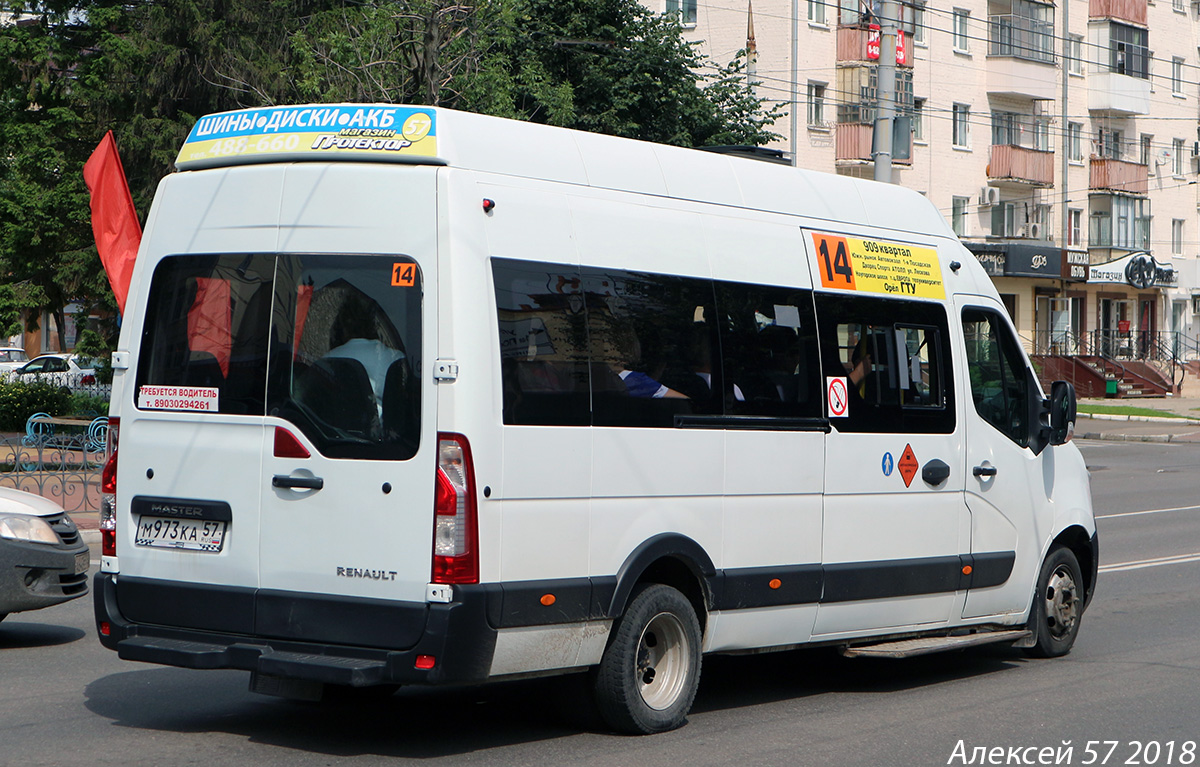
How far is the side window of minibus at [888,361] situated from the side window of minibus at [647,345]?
96cm

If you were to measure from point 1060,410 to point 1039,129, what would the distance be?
4726 cm

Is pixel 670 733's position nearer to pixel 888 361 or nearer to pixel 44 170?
pixel 888 361

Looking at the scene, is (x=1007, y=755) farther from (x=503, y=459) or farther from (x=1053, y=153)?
(x=1053, y=153)

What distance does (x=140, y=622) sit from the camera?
6.37m

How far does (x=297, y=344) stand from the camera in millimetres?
6090

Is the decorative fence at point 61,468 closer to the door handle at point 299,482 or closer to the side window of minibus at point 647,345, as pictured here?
the door handle at point 299,482

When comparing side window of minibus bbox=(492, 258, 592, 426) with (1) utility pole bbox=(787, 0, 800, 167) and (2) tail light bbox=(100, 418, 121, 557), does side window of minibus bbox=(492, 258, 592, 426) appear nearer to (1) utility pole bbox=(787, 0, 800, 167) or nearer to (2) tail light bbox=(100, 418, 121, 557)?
(2) tail light bbox=(100, 418, 121, 557)

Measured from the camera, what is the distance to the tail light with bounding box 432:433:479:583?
5.70 metres

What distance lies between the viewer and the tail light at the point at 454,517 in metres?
5.70

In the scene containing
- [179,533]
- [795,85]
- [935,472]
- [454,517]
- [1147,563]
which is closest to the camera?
[454,517]

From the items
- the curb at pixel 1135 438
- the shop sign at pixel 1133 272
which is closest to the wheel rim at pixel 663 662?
the curb at pixel 1135 438

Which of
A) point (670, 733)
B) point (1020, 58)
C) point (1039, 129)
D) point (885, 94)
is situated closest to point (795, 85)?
point (1020, 58)

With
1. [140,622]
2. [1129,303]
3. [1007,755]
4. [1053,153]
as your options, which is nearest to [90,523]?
[140,622]

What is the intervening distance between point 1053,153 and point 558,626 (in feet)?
166
